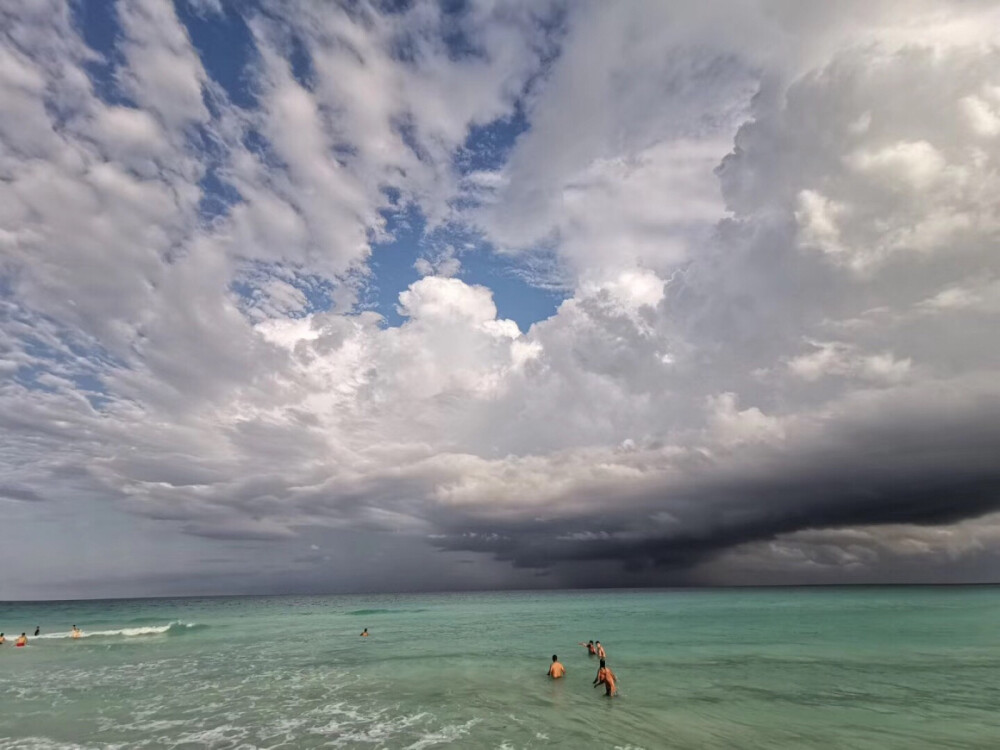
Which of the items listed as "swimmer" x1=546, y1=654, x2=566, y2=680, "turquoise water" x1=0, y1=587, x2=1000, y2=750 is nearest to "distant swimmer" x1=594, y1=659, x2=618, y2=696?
"turquoise water" x1=0, y1=587, x2=1000, y2=750

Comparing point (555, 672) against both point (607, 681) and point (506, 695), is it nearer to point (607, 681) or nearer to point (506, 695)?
point (506, 695)

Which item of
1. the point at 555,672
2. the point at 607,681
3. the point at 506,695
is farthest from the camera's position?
the point at 555,672

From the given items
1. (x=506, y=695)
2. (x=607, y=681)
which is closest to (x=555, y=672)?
(x=506, y=695)

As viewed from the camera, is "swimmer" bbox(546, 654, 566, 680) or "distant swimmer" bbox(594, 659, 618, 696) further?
"swimmer" bbox(546, 654, 566, 680)

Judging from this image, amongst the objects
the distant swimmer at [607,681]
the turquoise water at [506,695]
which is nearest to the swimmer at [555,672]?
the turquoise water at [506,695]

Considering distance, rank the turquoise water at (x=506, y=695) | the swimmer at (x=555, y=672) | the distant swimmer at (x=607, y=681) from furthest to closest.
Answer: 1. the swimmer at (x=555, y=672)
2. the distant swimmer at (x=607, y=681)
3. the turquoise water at (x=506, y=695)

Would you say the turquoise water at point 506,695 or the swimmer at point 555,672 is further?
the swimmer at point 555,672

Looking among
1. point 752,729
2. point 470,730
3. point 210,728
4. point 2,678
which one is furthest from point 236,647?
point 752,729

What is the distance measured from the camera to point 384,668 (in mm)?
41938

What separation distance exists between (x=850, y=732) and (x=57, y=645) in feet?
266

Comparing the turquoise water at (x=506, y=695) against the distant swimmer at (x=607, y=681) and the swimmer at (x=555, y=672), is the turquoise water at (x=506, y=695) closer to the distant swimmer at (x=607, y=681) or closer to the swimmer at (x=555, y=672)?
the distant swimmer at (x=607, y=681)

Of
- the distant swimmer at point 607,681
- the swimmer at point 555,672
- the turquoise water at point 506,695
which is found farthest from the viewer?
the swimmer at point 555,672

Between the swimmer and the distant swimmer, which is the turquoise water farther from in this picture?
the swimmer

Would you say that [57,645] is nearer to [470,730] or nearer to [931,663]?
[470,730]
